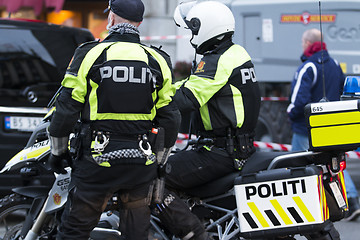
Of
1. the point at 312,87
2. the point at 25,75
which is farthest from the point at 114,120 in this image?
the point at 312,87

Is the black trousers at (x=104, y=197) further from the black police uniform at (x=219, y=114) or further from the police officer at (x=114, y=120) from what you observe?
the black police uniform at (x=219, y=114)

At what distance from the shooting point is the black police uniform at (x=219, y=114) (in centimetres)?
448

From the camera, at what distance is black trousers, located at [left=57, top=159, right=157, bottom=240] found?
13.2 feet

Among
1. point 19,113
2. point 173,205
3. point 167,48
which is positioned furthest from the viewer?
point 167,48

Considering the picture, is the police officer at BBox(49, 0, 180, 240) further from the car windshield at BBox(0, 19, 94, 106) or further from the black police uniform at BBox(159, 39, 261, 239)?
the car windshield at BBox(0, 19, 94, 106)

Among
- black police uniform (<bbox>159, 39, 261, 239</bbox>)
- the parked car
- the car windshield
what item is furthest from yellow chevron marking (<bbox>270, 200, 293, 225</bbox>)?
the car windshield

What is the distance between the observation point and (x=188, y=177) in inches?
181

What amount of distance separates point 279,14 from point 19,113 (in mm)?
4804

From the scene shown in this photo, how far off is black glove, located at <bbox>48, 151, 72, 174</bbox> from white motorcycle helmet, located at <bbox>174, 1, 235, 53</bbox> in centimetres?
117

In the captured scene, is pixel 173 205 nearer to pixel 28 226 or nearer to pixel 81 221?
pixel 81 221

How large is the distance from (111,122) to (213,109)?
0.86 m

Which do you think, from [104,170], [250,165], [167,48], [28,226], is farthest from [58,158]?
[167,48]

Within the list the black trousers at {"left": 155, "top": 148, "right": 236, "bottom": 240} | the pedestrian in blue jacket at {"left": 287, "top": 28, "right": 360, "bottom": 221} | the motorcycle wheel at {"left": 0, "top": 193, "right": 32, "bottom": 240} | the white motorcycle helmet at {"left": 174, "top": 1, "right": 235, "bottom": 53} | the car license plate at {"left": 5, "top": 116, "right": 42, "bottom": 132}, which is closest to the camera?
the black trousers at {"left": 155, "top": 148, "right": 236, "bottom": 240}

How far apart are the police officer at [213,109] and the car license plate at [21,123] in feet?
7.17
